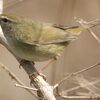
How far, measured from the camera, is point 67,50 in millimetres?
2359

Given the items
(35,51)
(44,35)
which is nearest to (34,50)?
(35,51)

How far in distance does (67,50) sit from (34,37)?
1.22 m

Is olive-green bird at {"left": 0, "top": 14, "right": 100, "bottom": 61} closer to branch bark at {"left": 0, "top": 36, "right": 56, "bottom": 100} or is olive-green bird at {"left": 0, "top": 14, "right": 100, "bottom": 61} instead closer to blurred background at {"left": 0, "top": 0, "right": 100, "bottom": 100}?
branch bark at {"left": 0, "top": 36, "right": 56, "bottom": 100}

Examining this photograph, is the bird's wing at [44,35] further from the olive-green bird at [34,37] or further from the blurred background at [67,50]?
the blurred background at [67,50]

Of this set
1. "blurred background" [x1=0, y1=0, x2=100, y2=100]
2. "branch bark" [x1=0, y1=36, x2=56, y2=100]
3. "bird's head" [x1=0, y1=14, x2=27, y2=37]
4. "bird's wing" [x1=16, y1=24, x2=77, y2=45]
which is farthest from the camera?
"blurred background" [x1=0, y1=0, x2=100, y2=100]

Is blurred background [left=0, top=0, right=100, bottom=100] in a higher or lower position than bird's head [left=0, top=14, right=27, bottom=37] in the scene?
lower

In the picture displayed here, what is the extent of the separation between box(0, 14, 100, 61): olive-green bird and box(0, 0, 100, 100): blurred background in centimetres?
83

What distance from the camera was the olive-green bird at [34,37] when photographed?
1.05m

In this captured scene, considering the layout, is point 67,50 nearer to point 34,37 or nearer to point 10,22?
point 34,37

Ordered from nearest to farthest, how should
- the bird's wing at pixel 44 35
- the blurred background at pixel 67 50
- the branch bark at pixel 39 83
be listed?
the branch bark at pixel 39 83 < the bird's wing at pixel 44 35 < the blurred background at pixel 67 50

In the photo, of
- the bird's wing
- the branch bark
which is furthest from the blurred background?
the branch bark

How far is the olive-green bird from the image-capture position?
105 centimetres

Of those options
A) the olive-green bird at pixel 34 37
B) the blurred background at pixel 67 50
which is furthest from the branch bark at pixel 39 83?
the blurred background at pixel 67 50

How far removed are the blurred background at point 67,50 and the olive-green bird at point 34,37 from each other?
2.71 ft
